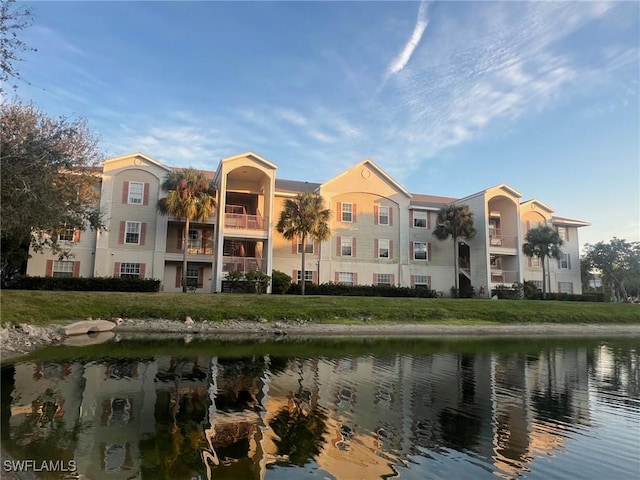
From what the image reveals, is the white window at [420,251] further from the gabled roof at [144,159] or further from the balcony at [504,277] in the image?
the gabled roof at [144,159]

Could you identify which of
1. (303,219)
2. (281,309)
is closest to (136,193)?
(303,219)

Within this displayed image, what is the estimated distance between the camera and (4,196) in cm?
1360

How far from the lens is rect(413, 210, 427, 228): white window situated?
43.7m

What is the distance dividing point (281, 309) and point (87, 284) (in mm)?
13752

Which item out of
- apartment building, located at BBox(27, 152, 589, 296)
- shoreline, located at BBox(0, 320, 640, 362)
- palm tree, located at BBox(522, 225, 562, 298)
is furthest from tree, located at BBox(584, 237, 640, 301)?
shoreline, located at BBox(0, 320, 640, 362)

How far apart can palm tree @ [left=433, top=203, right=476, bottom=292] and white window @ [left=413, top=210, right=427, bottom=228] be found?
1.59 metres

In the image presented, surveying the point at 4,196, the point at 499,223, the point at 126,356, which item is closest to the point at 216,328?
the point at 126,356

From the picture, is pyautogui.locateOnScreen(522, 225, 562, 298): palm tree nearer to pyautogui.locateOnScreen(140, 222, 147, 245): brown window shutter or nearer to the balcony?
the balcony

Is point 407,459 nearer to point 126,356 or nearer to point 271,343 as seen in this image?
point 126,356

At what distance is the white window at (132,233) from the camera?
115ft

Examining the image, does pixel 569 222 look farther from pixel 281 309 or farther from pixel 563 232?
pixel 281 309

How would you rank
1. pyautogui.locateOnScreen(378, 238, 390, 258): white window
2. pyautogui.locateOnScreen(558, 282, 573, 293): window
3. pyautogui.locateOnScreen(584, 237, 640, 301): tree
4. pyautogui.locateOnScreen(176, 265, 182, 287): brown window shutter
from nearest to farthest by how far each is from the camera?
pyautogui.locateOnScreen(176, 265, 182, 287): brown window shutter, pyautogui.locateOnScreen(378, 238, 390, 258): white window, pyautogui.locateOnScreen(558, 282, 573, 293): window, pyautogui.locateOnScreen(584, 237, 640, 301): tree

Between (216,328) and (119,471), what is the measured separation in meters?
19.5

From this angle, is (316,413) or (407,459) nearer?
(407,459)
